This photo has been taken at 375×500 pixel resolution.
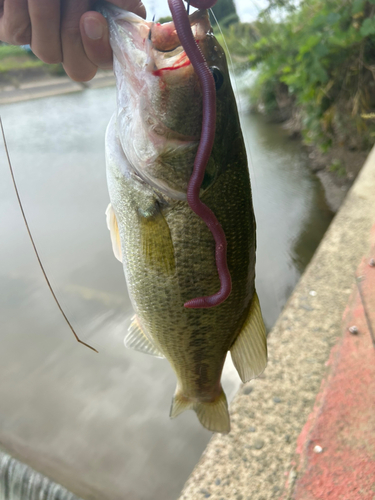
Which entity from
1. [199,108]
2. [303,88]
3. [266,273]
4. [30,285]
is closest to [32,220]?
[199,108]

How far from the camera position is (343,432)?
1375 millimetres

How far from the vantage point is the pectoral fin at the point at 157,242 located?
28.0 inches

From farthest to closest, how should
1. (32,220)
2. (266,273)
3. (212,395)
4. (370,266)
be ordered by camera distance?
(266,273), (370,266), (212,395), (32,220)

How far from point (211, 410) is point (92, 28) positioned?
92 cm

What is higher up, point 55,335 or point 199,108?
point 199,108

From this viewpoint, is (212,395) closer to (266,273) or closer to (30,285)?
(30,285)

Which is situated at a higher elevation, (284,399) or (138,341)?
(138,341)

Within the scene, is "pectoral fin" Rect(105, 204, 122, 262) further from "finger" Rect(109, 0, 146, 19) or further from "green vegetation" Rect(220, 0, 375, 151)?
"green vegetation" Rect(220, 0, 375, 151)

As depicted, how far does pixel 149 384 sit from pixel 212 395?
1.10m

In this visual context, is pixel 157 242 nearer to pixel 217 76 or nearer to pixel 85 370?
pixel 217 76

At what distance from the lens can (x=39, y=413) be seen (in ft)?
6.22

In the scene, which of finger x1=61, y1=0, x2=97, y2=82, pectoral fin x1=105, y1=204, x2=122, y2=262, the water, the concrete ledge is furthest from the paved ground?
the concrete ledge

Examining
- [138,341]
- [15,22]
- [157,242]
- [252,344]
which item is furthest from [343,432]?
[15,22]

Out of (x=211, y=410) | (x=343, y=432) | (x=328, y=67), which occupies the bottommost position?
(x=343, y=432)
